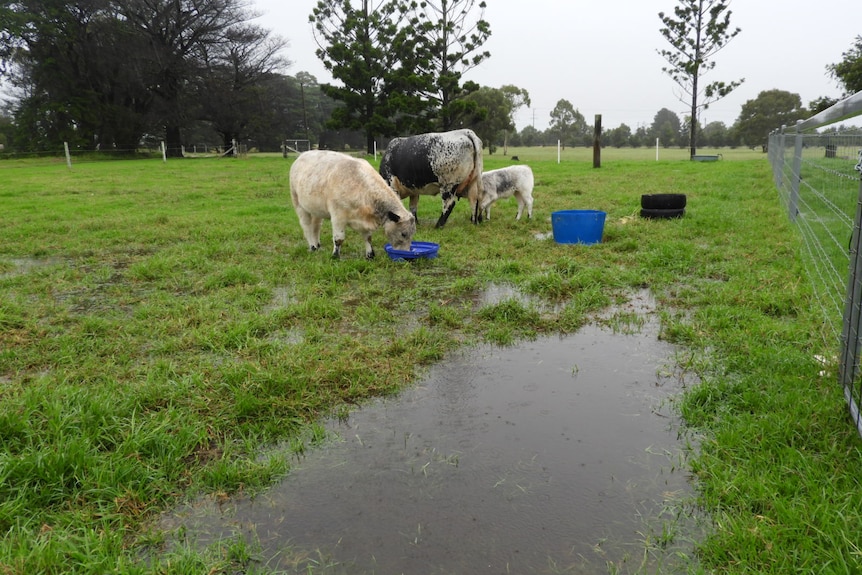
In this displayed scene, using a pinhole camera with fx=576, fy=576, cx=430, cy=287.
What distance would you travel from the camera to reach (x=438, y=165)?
8703mm

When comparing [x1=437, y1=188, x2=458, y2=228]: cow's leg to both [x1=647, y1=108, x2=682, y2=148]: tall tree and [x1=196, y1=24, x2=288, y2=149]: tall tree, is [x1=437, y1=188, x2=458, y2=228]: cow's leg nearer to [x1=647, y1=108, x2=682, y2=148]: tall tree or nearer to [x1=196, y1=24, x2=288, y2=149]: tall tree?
[x1=196, y1=24, x2=288, y2=149]: tall tree

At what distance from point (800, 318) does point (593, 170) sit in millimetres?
17242

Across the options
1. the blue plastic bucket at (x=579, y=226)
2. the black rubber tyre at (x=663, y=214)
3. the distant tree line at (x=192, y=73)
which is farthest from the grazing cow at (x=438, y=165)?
the distant tree line at (x=192, y=73)

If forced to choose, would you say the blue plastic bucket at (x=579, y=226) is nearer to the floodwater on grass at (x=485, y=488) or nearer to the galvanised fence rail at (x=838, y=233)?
the galvanised fence rail at (x=838, y=233)

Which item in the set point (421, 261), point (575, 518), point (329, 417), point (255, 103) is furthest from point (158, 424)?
point (255, 103)

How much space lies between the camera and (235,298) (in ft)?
17.8

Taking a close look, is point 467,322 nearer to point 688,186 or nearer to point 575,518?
point 575,518

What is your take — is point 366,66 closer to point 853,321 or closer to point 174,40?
point 174,40

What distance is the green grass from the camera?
2.25 meters

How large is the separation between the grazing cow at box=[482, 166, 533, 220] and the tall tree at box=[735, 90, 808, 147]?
54.1 meters

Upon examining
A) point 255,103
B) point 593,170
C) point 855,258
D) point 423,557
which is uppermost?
point 255,103

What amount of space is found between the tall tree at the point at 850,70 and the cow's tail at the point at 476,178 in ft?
97.1

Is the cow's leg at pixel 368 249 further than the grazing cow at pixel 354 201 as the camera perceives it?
Yes

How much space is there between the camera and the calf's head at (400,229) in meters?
6.77
